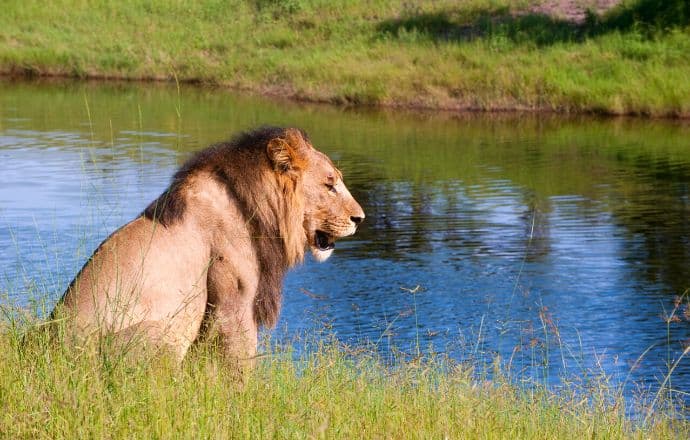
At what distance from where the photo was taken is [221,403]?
4.77m

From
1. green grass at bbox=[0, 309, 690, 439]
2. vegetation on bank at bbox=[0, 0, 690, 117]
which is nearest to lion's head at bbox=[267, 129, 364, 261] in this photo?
green grass at bbox=[0, 309, 690, 439]

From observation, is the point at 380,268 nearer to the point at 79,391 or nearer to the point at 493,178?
the point at 493,178

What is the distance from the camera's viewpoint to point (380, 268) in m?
12.8

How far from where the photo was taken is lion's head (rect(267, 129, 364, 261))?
223 inches

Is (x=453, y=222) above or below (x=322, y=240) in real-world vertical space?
below

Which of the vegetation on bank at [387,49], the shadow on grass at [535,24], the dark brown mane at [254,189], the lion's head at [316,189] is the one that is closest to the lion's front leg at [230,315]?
the dark brown mane at [254,189]

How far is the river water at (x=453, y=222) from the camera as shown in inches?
376

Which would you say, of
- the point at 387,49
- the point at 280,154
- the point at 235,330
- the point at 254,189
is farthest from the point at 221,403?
the point at 387,49

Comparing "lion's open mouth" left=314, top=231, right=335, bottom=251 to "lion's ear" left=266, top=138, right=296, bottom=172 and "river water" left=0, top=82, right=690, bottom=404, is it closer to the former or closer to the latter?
"lion's ear" left=266, top=138, right=296, bottom=172

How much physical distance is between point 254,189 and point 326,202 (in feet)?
1.26

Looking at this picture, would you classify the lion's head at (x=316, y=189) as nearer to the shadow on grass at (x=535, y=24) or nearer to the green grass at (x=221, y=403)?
the green grass at (x=221, y=403)

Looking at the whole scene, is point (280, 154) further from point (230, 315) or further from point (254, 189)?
point (230, 315)

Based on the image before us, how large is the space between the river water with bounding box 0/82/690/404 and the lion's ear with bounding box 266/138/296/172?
576 millimetres

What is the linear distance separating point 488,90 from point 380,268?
1548 centimetres
